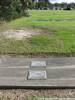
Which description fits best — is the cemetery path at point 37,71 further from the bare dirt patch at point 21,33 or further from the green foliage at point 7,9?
the green foliage at point 7,9

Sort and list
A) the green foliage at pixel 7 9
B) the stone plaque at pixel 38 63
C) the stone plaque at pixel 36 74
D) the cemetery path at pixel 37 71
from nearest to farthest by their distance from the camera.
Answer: the cemetery path at pixel 37 71 < the stone plaque at pixel 36 74 < the stone plaque at pixel 38 63 < the green foliage at pixel 7 9

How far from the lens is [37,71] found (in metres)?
8.03

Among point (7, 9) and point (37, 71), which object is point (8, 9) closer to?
point (7, 9)

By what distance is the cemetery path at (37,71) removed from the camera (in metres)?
6.82

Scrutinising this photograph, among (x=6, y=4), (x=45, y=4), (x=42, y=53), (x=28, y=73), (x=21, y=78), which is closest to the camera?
(x=21, y=78)

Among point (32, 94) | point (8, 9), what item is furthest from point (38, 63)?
point (8, 9)

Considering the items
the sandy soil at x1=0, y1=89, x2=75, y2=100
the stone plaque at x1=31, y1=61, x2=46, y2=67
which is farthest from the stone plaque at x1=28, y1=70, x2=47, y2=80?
the sandy soil at x1=0, y1=89, x2=75, y2=100

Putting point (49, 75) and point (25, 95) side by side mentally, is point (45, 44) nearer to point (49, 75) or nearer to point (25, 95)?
point (49, 75)

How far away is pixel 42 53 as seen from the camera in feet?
35.2

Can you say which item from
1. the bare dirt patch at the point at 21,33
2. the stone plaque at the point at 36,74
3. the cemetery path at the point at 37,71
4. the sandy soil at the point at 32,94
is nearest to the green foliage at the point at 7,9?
the bare dirt patch at the point at 21,33

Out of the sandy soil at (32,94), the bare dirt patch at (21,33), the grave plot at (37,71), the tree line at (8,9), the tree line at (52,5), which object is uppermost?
the sandy soil at (32,94)

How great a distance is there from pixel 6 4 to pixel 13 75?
23.0m

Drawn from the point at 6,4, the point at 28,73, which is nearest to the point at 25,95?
the point at 28,73

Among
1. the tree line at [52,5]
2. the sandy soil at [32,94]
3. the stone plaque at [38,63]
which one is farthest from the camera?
the tree line at [52,5]
